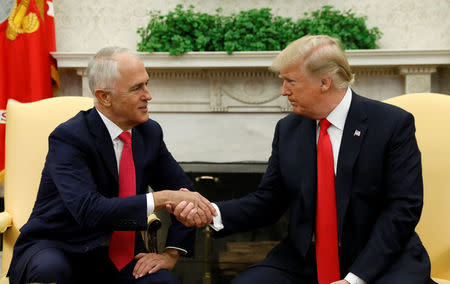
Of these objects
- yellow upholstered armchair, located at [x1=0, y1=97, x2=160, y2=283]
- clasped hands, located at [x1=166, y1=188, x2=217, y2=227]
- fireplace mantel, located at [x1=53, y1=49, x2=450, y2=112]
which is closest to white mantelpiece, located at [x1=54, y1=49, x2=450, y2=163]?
fireplace mantel, located at [x1=53, y1=49, x2=450, y2=112]

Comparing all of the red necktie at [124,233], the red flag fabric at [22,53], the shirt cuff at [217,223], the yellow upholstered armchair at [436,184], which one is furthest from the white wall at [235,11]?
the shirt cuff at [217,223]

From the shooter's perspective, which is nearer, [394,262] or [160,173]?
[394,262]

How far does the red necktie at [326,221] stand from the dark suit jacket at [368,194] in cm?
3

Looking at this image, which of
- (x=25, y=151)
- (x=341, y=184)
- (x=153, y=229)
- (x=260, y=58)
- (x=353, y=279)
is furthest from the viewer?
(x=260, y=58)

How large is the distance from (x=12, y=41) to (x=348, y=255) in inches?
114

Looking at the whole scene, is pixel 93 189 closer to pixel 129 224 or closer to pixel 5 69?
pixel 129 224

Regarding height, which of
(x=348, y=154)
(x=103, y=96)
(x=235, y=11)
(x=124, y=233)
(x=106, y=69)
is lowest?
(x=124, y=233)

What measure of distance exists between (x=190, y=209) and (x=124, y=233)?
11.5 inches

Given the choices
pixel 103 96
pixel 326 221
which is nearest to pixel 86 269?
pixel 103 96

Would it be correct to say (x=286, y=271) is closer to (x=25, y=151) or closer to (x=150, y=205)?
(x=150, y=205)

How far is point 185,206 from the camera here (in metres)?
1.76

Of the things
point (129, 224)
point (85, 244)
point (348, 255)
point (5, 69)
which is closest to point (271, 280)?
point (348, 255)

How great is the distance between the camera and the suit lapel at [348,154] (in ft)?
5.31

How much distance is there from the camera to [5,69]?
3.38 m
